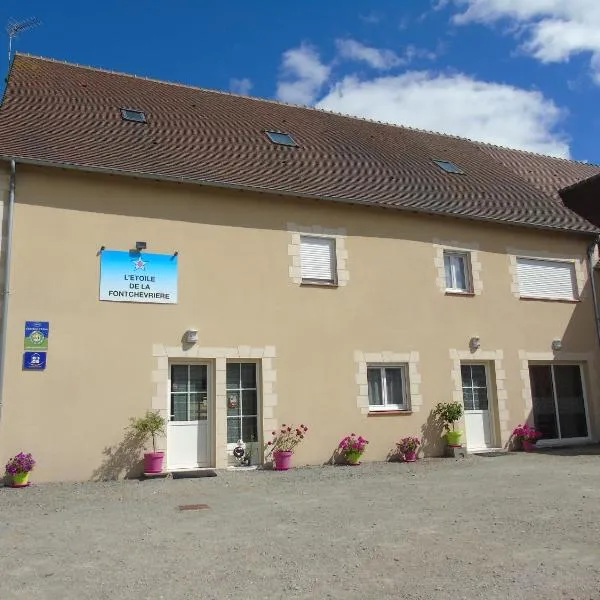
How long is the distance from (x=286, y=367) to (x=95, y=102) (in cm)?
679

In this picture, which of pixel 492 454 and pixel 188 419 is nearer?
pixel 188 419

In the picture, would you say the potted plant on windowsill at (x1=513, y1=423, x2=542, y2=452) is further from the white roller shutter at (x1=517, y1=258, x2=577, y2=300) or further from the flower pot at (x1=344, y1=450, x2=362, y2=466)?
the flower pot at (x1=344, y1=450, x2=362, y2=466)

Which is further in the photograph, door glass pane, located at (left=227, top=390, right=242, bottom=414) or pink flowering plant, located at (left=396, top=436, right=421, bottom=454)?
pink flowering plant, located at (left=396, top=436, right=421, bottom=454)

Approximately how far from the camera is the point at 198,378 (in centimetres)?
993

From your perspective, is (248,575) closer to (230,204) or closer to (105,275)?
(105,275)

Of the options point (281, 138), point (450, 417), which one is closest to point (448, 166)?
point (281, 138)

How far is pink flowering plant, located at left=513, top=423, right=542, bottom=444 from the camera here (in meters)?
11.8

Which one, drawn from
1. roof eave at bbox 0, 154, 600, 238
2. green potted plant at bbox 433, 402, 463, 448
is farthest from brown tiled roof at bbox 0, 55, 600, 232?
green potted plant at bbox 433, 402, 463, 448

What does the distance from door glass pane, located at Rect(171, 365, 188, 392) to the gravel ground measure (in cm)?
165

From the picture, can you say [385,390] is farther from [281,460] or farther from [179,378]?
[179,378]

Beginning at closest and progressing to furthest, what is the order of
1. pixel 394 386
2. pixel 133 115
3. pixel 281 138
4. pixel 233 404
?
pixel 233 404, pixel 394 386, pixel 133 115, pixel 281 138

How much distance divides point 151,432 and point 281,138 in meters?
7.05

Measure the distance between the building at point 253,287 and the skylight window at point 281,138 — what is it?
13 cm

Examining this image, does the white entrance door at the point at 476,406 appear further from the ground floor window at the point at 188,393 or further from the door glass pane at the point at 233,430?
the ground floor window at the point at 188,393
